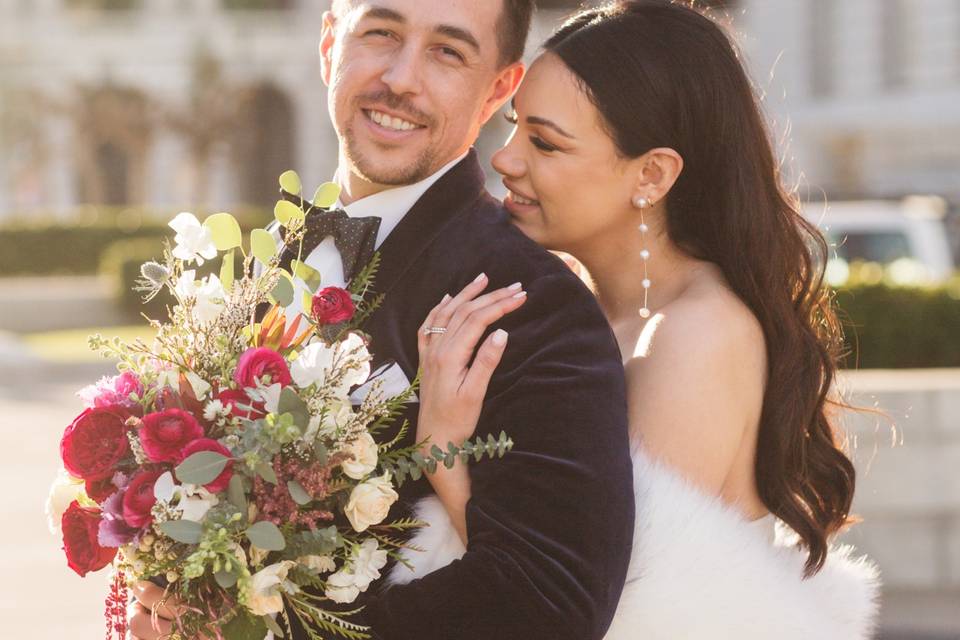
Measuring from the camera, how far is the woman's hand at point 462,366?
2.61 metres

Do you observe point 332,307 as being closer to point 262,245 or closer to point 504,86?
point 262,245

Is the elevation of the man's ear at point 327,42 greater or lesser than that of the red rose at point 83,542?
greater

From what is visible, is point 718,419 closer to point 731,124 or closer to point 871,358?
point 731,124

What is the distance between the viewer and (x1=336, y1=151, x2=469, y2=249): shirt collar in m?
3.03

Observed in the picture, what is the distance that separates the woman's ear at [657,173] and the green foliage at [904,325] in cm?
535

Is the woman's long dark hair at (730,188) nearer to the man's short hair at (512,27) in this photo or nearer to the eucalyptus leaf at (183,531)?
the man's short hair at (512,27)

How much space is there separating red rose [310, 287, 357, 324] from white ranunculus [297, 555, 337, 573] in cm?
41

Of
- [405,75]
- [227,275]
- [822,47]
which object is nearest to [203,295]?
[227,275]

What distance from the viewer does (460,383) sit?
8.63ft

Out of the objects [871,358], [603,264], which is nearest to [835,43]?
[871,358]

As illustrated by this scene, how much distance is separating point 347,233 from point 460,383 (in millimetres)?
481

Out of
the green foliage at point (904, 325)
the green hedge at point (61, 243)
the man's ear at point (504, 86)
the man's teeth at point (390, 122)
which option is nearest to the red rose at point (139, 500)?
the man's teeth at point (390, 122)

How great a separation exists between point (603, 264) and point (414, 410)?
2.51ft

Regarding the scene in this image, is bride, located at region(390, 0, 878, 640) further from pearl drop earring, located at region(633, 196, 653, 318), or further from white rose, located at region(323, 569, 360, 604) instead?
white rose, located at region(323, 569, 360, 604)
